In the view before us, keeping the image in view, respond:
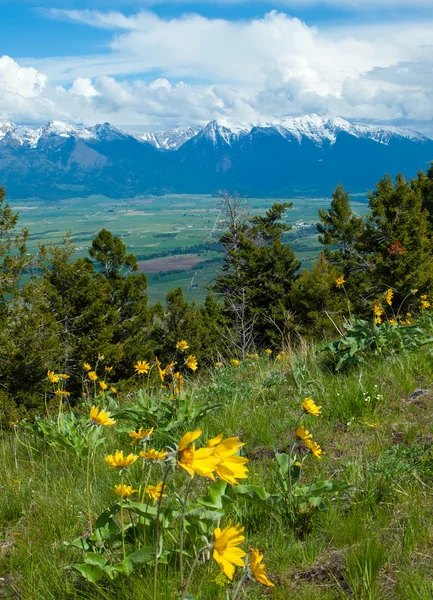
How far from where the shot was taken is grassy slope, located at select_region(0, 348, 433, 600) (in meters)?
1.75

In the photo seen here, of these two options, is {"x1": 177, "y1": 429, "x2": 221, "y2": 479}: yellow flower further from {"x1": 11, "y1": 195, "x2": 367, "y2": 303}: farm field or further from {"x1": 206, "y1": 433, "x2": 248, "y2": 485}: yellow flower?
{"x1": 11, "y1": 195, "x2": 367, "y2": 303}: farm field

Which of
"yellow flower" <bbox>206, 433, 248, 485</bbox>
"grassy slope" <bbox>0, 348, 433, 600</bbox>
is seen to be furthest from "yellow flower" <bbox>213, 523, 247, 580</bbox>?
"grassy slope" <bbox>0, 348, 433, 600</bbox>

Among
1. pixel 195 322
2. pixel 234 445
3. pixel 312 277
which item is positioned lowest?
pixel 195 322

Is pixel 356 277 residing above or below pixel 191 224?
below

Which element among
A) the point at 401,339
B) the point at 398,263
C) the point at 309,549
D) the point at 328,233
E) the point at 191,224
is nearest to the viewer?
the point at 309,549

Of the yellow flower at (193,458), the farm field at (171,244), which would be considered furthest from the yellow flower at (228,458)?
the farm field at (171,244)

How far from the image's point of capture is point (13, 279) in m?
14.5

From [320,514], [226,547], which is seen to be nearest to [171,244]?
[320,514]

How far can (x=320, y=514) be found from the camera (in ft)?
7.04

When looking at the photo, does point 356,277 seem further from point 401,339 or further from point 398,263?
point 401,339

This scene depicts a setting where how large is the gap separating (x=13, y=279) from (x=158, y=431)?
12.8m

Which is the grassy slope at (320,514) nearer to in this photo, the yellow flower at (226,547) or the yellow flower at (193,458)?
the yellow flower at (226,547)

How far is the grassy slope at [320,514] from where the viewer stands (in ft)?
5.76

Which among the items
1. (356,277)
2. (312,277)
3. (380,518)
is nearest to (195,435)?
(380,518)
